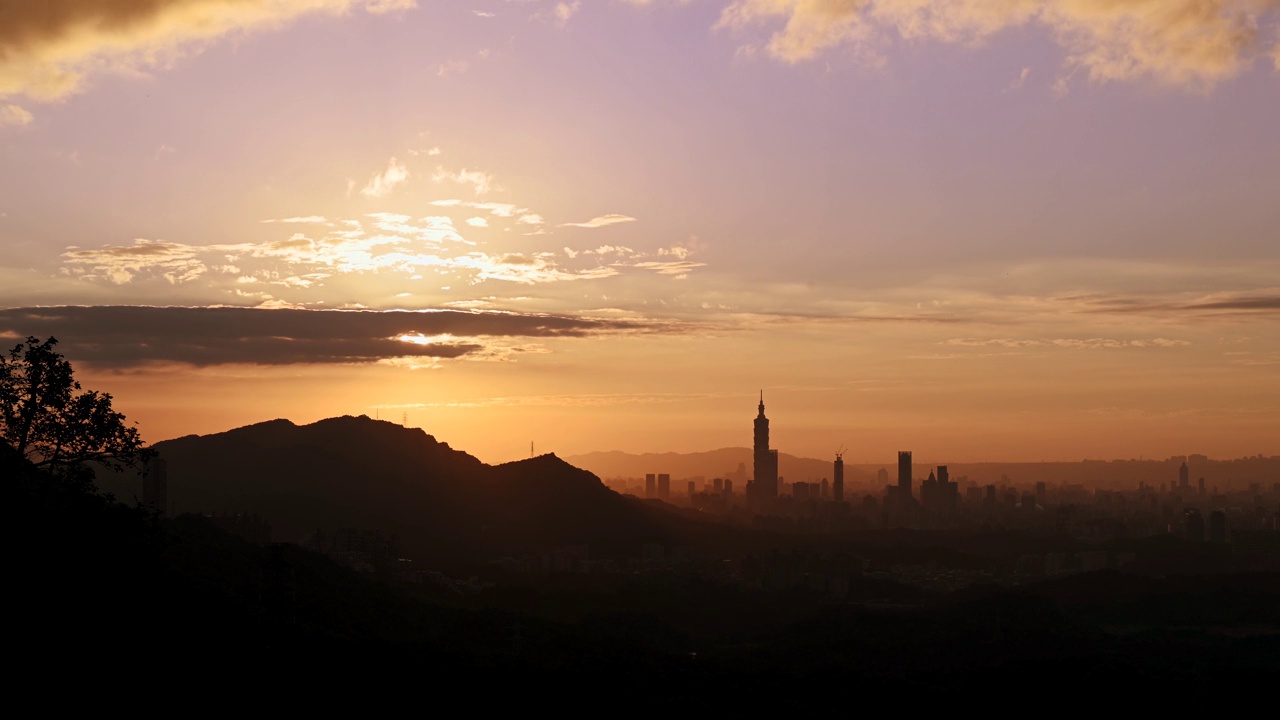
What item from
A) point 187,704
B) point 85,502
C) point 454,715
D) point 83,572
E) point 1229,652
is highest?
point 85,502

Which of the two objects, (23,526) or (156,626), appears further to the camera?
(156,626)

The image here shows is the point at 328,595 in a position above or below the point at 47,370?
below

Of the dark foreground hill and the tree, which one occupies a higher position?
the tree

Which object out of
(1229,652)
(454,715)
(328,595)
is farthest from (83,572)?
(1229,652)

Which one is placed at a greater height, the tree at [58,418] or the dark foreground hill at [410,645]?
the tree at [58,418]

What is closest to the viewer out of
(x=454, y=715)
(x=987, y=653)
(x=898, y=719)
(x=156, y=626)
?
(x=156, y=626)

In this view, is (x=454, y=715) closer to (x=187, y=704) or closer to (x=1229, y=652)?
(x=187, y=704)

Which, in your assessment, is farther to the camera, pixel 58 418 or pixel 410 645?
pixel 410 645

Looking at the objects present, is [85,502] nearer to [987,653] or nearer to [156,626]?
[156,626]

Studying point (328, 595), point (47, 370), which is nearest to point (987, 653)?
point (328, 595)

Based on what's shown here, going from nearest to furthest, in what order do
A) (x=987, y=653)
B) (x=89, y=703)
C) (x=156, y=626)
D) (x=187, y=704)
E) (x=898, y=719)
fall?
(x=89, y=703), (x=187, y=704), (x=156, y=626), (x=898, y=719), (x=987, y=653)
